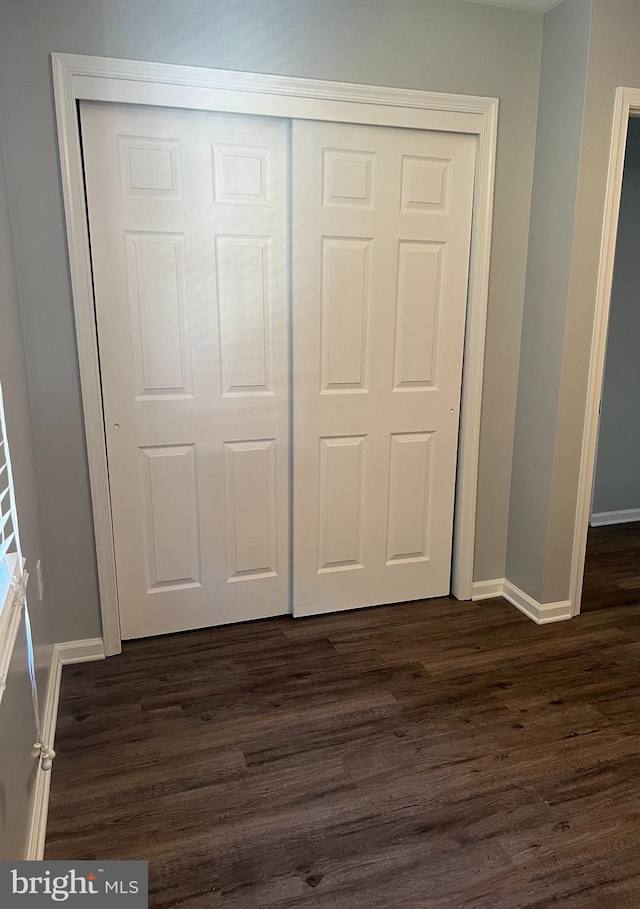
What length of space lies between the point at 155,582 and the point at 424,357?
1.46 m

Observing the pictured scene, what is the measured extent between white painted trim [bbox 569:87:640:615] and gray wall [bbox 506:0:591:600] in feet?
0.47

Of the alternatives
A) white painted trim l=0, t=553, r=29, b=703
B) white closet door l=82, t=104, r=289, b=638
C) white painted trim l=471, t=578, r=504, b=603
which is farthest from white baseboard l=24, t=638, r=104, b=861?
white painted trim l=471, t=578, r=504, b=603

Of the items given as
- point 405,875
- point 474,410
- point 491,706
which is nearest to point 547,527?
point 474,410

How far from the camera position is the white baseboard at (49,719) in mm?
1510

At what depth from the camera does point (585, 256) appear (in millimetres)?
2389

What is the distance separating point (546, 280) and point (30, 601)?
222cm

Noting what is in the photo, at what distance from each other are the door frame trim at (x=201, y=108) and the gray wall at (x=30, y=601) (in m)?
0.20

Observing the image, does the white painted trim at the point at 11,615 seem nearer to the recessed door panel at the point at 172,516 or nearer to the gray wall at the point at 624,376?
the recessed door panel at the point at 172,516

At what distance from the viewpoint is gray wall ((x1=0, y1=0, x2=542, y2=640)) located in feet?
6.48

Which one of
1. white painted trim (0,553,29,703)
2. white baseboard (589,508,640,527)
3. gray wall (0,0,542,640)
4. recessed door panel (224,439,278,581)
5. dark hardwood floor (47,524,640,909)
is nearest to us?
white painted trim (0,553,29,703)

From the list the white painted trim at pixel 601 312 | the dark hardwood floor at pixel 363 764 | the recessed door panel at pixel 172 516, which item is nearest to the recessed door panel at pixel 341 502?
the dark hardwood floor at pixel 363 764

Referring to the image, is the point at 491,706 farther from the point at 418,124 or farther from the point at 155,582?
the point at 418,124

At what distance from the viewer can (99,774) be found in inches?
70.9

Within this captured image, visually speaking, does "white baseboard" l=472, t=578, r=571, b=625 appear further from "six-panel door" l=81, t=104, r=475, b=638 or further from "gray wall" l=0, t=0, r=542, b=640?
"gray wall" l=0, t=0, r=542, b=640
